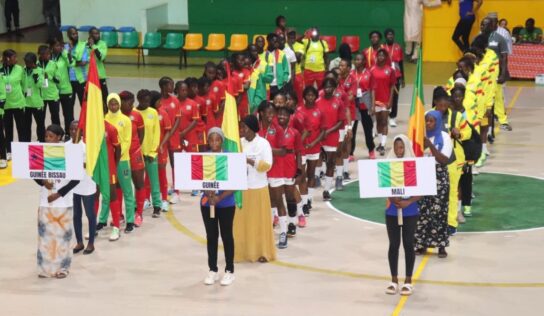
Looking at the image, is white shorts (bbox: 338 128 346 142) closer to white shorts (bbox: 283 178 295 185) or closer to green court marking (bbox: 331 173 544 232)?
green court marking (bbox: 331 173 544 232)

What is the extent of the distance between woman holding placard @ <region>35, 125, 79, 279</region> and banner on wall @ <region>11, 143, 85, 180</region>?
0.21 m

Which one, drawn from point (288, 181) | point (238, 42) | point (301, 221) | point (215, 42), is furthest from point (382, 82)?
point (215, 42)

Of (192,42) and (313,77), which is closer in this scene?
(313,77)

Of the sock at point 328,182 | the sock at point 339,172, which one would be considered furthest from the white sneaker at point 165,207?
the sock at point 339,172

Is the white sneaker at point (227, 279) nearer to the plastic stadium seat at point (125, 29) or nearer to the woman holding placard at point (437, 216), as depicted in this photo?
the woman holding placard at point (437, 216)

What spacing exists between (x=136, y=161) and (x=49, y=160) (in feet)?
7.62

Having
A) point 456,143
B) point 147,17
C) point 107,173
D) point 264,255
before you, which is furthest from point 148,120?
point 147,17

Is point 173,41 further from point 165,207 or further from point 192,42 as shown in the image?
point 165,207

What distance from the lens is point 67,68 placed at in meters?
21.2

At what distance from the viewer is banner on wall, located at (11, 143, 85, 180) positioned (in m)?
12.9

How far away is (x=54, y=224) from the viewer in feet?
43.2

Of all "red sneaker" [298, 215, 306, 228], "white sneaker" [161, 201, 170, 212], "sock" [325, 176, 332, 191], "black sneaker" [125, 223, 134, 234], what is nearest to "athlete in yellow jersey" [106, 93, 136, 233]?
"black sneaker" [125, 223, 134, 234]

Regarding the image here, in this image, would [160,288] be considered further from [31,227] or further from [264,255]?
[31,227]

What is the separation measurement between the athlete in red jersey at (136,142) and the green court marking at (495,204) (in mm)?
3273
